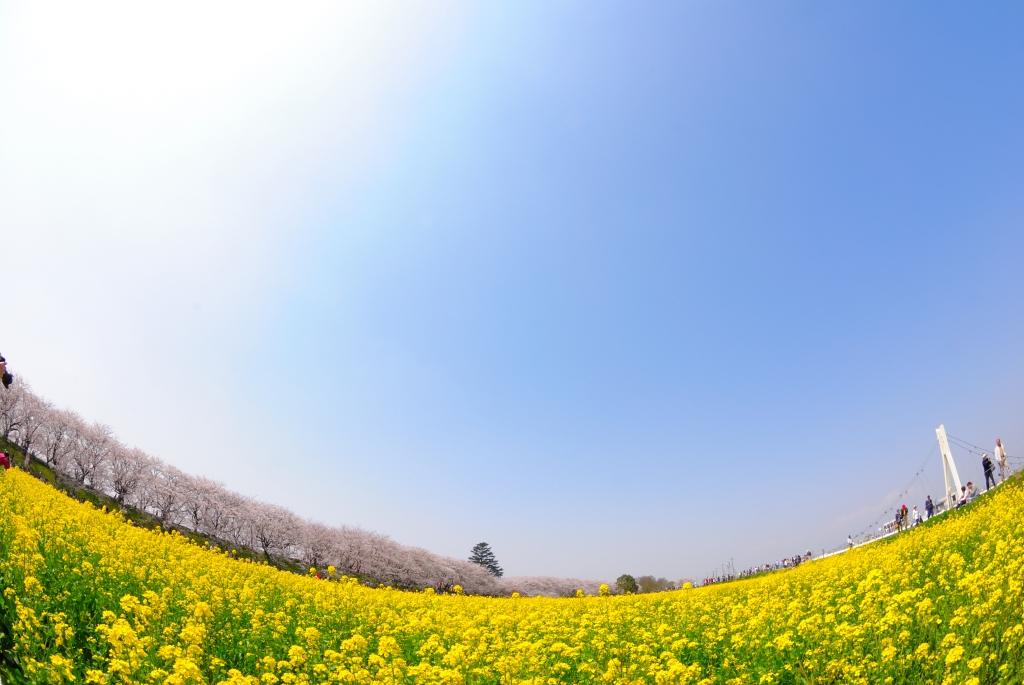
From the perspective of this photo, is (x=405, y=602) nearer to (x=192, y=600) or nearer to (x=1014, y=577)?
(x=192, y=600)

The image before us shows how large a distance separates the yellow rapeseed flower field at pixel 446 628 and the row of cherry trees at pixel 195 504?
4309 cm

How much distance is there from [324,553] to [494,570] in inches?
1574

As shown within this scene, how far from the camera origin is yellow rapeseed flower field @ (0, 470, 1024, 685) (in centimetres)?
425

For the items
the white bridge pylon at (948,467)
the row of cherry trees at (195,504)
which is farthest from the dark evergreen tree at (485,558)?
the white bridge pylon at (948,467)

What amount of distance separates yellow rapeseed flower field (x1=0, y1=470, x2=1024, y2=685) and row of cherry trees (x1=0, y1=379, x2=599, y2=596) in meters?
43.1

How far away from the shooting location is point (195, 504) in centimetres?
5053

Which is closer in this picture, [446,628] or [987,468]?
[446,628]

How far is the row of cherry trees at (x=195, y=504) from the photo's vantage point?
1709 inches

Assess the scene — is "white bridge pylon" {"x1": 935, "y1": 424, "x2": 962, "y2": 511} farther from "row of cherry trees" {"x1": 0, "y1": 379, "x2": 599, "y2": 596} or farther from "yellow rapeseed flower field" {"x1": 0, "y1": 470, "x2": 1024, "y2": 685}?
"row of cherry trees" {"x1": 0, "y1": 379, "x2": 599, "y2": 596}

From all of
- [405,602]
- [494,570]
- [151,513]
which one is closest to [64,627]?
[405,602]

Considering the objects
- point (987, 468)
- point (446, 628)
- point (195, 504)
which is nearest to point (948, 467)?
point (987, 468)

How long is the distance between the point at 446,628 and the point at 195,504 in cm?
5539

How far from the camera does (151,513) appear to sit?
1932 inches

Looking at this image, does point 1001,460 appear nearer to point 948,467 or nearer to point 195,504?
point 948,467
